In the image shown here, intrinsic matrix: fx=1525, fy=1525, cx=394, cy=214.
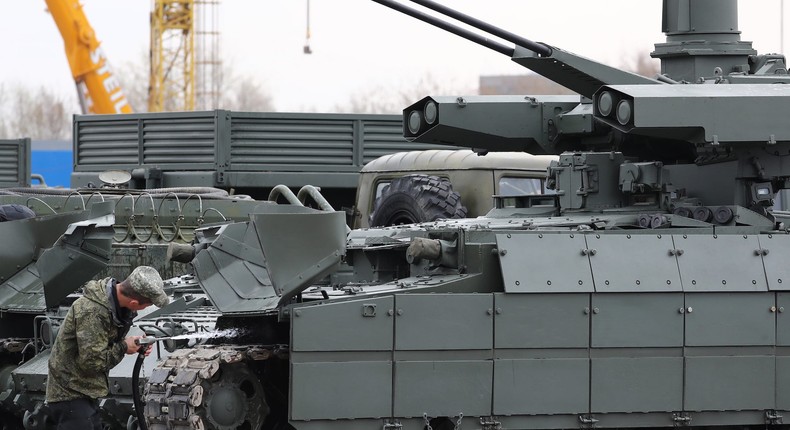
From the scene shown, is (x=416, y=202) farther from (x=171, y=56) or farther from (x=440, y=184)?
(x=171, y=56)

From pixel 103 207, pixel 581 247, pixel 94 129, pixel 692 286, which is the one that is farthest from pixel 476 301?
pixel 94 129

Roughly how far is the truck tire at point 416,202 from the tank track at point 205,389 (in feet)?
20.2

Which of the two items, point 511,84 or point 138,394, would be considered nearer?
point 138,394

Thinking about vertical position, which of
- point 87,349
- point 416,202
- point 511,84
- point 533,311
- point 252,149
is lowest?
point 87,349

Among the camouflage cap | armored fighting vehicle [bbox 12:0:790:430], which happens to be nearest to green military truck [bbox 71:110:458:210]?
armored fighting vehicle [bbox 12:0:790:430]

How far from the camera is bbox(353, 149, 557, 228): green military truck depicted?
16.8 m

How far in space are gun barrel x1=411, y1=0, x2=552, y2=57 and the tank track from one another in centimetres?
292

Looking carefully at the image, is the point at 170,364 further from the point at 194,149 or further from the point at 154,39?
the point at 154,39

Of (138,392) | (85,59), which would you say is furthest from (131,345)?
(85,59)

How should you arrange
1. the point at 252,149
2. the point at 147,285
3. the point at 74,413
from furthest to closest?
1. the point at 252,149
2. the point at 74,413
3. the point at 147,285

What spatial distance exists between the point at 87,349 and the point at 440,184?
719 centimetres

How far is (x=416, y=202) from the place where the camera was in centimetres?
1686

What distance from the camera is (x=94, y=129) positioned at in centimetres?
2292

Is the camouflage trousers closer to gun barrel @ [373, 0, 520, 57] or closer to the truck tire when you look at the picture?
gun barrel @ [373, 0, 520, 57]
